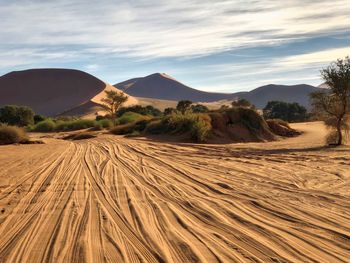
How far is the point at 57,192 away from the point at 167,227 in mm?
3895

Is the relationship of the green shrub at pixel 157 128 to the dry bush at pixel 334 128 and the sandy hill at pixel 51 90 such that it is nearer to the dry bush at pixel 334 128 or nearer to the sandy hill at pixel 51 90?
the dry bush at pixel 334 128

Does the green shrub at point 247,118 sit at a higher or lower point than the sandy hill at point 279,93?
lower

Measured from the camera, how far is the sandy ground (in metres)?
5.41

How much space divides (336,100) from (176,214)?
1789 centimetres

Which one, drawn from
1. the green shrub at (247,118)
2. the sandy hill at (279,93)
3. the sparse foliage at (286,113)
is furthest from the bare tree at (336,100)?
the sandy hill at (279,93)

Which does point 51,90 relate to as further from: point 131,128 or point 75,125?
point 131,128

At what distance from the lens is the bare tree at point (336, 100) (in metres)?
22.4

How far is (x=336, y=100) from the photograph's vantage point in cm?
2272

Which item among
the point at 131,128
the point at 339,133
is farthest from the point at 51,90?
the point at 339,133

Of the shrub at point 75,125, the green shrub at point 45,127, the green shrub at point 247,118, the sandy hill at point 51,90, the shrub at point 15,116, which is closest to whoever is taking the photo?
the green shrub at point 247,118

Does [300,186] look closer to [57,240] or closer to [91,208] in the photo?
[91,208]

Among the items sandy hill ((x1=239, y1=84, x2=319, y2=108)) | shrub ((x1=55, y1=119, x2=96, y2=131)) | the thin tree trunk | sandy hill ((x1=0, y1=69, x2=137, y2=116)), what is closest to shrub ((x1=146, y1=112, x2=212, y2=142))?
the thin tree trunk

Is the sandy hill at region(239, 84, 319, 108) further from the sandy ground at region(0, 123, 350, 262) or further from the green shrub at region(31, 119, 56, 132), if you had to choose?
the sandy ground at region(0, 123, 350, 262)

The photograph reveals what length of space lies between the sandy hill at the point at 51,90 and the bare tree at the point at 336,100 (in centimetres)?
9479
